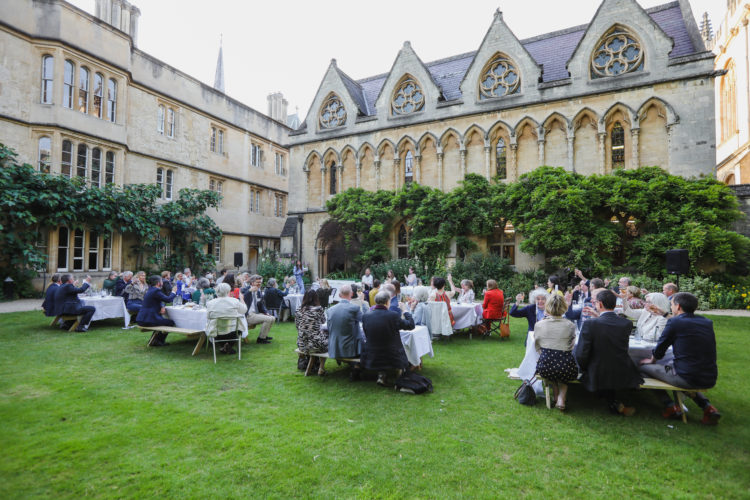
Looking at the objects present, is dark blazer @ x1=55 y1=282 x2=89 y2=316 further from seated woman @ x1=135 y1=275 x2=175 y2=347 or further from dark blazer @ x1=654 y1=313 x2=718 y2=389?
dark blazer @ x1=654 y1=313 x2=718 y2=389

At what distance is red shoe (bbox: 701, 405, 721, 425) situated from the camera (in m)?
4.29

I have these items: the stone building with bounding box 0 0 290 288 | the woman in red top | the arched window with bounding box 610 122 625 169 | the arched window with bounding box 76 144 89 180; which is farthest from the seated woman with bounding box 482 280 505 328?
the arched window with bounding box 76 144 89 180

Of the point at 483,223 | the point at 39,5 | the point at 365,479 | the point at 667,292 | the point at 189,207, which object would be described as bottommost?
the point at 365,479

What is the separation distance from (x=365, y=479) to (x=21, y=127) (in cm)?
1980

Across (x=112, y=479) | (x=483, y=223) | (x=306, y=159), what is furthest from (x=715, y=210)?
(x=306, y=159)

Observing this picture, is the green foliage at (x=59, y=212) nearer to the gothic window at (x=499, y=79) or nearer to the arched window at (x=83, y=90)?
the arched window at (x=83, y=90)

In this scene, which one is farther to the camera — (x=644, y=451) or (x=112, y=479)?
(x=644, y=451)

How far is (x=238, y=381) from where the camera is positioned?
5879 mm

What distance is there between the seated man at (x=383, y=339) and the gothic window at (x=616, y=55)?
1727cm

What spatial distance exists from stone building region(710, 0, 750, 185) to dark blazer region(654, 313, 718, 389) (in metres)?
24.7

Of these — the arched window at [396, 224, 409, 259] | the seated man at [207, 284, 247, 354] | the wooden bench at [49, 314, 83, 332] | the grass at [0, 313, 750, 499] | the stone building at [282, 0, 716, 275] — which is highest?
the stone building at [282, 0, 716, 275]

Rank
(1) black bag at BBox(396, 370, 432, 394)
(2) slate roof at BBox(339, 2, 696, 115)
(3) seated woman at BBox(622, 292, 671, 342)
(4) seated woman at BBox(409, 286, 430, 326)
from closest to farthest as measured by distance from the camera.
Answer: (3) seated woman at BBox(622, 292, 671, 342) < (1) black bag at BBox(396, 370, 432, 394) < (4) seated woman at BBox(409, 286, 430, 326) < (2) slate roof at BBox(339, 2, 696, 115)

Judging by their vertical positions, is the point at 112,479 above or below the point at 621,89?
below

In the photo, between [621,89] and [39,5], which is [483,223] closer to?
[621,89]
